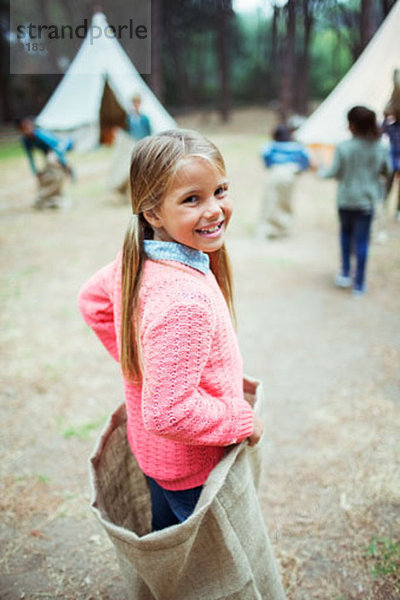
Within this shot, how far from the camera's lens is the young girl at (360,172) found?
4.04m

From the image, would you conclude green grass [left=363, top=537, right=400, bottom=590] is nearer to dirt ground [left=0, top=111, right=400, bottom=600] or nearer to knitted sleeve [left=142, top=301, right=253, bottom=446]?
dirt ground [left=0, top=111, right=400, bottom=600]

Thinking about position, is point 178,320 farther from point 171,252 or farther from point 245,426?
point 245,426

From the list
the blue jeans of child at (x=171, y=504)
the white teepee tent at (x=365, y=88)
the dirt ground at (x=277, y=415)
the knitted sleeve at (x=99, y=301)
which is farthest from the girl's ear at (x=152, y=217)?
the white teepee tent at (x=365, y=88)

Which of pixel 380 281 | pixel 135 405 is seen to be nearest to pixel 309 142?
pixel 380 281

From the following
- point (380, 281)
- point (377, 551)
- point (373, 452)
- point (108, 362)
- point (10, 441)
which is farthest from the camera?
point (380, 281)

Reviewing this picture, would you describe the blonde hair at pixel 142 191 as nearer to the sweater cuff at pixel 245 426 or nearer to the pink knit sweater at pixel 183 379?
the pink knit sweater at pixel 183 379

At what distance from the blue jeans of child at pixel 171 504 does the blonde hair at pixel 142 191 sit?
37 cm

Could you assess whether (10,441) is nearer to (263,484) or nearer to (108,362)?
(108,362)

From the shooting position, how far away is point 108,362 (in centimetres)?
363

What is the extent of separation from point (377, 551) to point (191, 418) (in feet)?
4.66

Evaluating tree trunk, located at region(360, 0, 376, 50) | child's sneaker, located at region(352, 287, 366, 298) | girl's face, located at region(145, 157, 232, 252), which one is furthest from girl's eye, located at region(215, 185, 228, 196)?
tree trunk, located at region(360, 0, 376, 50)

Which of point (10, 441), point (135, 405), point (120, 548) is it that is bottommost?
point (10, 441)

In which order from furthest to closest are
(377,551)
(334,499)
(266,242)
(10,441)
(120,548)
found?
(266,242)
(10,441)
(334,499)
(377,551)
(120,548)

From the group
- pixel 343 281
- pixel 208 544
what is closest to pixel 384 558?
pixel 208 544
